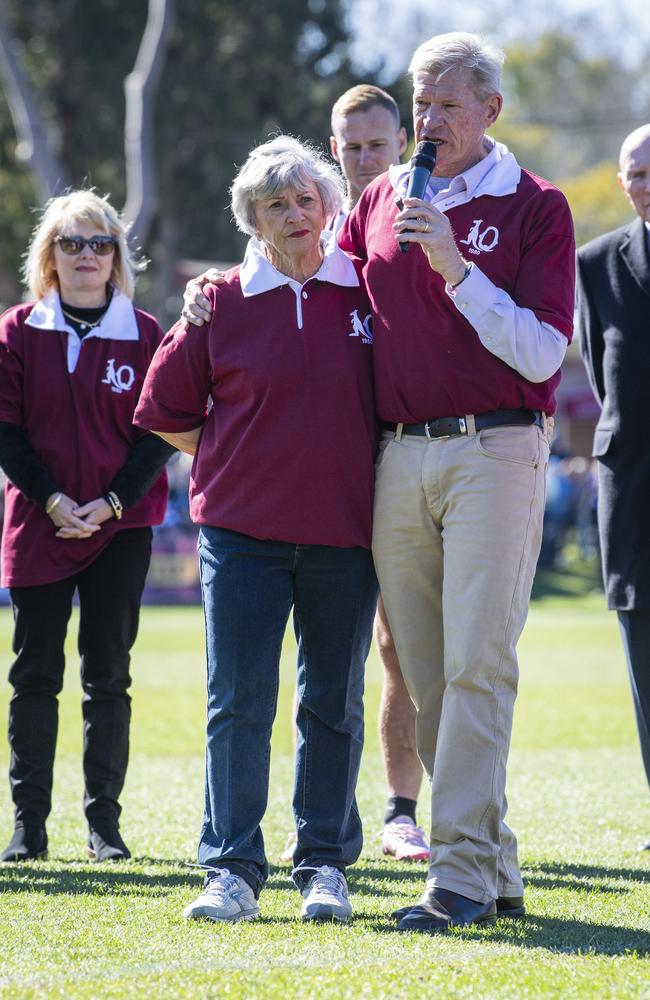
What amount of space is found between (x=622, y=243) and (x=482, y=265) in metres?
1.54

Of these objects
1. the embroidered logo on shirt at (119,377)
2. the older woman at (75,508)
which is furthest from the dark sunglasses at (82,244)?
the embroidered logo on shirt at (119,377)

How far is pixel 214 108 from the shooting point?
34094 millimetres

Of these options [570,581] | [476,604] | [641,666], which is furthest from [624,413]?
[570,581]

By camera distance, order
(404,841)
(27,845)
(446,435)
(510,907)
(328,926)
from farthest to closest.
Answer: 1. (404,841)
2. (27,845)
3. (510,907)
4. (446,435)
5. (328,926)

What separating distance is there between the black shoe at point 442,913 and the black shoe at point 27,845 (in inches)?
73.5

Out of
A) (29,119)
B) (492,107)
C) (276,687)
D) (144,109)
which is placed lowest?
(276,687)

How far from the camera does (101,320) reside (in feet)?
18.3

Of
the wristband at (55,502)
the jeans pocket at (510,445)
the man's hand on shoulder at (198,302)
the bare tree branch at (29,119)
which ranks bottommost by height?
the wristband at (55,502)

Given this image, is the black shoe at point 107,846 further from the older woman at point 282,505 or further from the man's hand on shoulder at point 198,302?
the man's hand on shoulder at point 198,302

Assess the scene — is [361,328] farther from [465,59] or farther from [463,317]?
[465,59]

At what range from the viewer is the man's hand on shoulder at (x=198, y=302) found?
437 centimetres

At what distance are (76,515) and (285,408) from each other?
130 cm

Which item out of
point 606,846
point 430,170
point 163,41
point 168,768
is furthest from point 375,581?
point 163,41

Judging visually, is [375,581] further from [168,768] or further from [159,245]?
[159,245]
